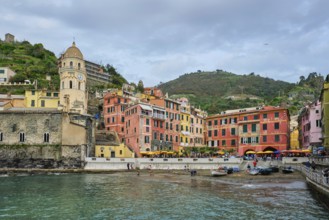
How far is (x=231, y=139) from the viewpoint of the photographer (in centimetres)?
7638

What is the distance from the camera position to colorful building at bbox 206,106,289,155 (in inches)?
2692

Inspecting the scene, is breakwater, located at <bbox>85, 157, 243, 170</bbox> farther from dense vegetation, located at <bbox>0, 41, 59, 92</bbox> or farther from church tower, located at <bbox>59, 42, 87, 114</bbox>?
dense vegetation, located at <bbox>0, 41, 59, 92</bbox>

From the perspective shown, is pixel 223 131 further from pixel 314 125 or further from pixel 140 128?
pixel 314 125

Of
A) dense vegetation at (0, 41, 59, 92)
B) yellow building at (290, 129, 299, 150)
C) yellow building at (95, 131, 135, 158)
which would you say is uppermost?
dense vegetation at (0, 41, 59, 92)

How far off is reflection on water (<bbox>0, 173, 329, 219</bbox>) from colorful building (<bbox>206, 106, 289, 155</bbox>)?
91.9ft

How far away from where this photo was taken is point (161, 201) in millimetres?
30766

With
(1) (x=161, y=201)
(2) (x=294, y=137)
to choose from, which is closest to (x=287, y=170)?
(1) (x=161, y=201)

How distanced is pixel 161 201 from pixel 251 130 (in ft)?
149

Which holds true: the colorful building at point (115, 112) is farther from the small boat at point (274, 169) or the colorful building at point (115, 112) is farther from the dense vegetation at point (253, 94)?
the dense vegetation at point (253, 94)

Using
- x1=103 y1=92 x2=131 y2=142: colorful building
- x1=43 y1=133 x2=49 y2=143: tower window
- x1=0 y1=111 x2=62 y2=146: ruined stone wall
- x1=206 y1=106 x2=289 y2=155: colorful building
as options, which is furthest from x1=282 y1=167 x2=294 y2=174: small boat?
x1=43 y1=133 x2=49 y2=143: tower window

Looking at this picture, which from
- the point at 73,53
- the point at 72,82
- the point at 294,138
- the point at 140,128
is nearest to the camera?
the point at 140,128

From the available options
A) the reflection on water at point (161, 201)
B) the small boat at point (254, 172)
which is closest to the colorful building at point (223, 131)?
the small boat at point (254, 172)

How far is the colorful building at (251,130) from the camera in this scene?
68375 mm

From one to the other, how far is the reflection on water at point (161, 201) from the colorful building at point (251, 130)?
28015mm
